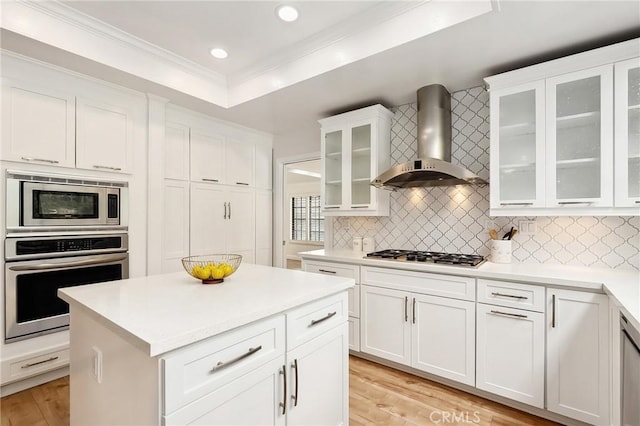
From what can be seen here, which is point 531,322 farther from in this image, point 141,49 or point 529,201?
point 141,49

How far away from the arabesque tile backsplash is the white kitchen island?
1606 mm

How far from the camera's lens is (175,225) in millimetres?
3311

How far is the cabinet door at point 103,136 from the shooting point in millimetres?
Answer: 2584

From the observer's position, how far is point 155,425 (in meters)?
0.95

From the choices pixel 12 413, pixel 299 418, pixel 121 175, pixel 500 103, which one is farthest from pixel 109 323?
pixel 500 103

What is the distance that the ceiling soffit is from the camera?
197cm

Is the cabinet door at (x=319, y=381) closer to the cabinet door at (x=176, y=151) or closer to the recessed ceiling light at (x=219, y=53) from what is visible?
the recessed ceiling light at (x=219, y=53)

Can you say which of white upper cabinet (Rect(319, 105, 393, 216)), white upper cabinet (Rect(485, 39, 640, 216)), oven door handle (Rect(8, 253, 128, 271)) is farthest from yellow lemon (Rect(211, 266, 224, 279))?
white upper cabinet (Rect(485, 39, 640, 216))

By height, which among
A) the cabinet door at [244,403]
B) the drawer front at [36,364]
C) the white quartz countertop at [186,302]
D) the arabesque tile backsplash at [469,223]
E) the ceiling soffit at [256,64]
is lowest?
the drawer front at [36,364]

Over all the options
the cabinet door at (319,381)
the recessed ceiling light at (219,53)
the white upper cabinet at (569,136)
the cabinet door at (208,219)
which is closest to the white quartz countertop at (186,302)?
the cabinet door at (319,381)

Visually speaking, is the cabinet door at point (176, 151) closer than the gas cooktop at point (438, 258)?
No

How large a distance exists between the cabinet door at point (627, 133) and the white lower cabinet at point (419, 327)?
1062mm

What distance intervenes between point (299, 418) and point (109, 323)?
0.89 metres

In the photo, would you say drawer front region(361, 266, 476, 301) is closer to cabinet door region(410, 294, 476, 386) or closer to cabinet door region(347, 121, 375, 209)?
cabinet door region(410, 294, 476, 386)
